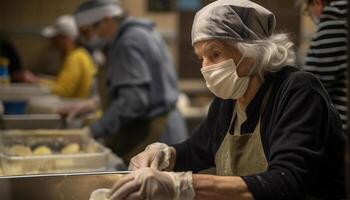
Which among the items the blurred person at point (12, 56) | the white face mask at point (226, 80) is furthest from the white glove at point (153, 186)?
the blurred person at point (12, 56)

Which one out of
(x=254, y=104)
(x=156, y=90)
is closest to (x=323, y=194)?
(x=254, y=104)

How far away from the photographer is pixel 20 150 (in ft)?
6.36

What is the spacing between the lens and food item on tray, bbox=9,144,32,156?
6.14ft

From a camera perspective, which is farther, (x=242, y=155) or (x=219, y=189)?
(x=242, y=155)

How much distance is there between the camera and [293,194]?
1.07 meters

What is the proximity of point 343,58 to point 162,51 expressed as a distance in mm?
1282

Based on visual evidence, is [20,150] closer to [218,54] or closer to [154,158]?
[154,158]

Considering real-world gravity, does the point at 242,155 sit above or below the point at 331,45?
below

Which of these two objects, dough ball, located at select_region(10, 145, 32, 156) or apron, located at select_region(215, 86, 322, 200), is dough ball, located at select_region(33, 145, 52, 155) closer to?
dough ball, located at select_region(10, 145, 32, 156)

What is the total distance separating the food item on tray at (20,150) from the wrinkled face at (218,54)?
92 centimetres

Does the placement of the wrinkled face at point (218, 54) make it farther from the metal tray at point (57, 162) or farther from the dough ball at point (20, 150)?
the dough ball at point (20, 150)

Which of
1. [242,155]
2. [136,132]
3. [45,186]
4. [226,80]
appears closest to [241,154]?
[242,155]

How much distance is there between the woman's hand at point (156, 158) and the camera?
3.94 feet

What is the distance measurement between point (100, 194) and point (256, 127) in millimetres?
365
